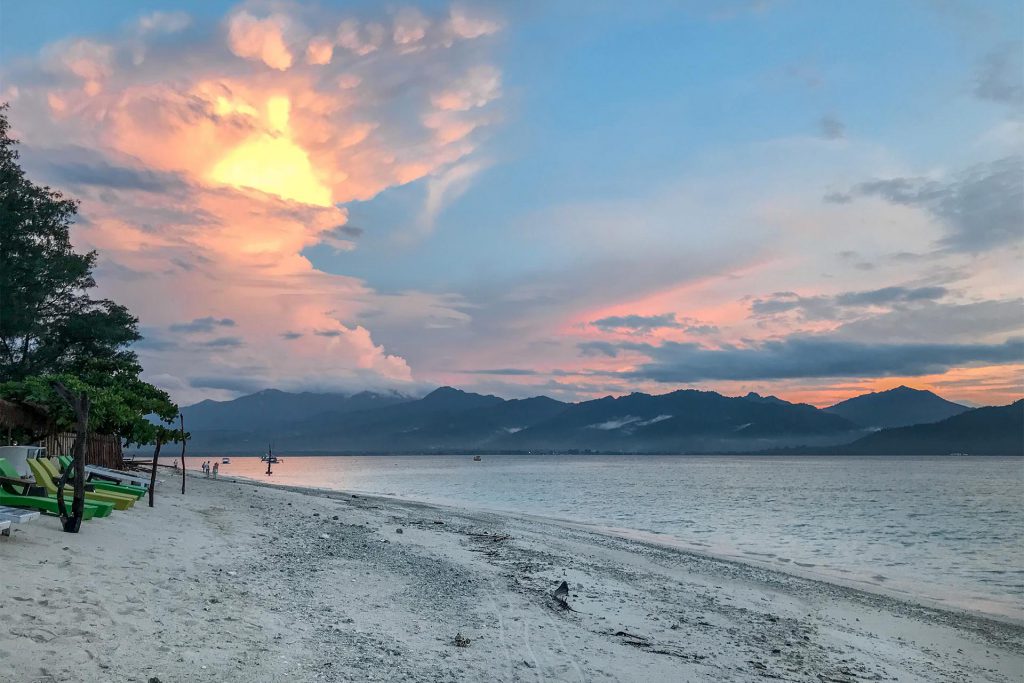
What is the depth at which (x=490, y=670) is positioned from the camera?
8344mm

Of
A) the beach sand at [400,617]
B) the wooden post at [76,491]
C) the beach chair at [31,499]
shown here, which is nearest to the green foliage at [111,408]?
the beach sand at [400,617]

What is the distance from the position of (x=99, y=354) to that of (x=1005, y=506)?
2974 inches

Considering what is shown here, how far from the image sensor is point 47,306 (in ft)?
116

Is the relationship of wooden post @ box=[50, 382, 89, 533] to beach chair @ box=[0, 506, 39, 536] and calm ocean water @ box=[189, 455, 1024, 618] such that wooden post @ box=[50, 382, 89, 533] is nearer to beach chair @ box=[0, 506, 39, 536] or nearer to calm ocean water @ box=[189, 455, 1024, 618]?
beach chair @ box=[0, 506, 39, 536]

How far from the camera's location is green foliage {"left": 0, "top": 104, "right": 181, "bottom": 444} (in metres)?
30.8

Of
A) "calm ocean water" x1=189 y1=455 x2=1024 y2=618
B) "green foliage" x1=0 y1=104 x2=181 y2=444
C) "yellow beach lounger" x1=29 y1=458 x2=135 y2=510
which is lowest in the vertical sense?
"calm ocean water" x1=189 y1=455 x2=1024 y2=618

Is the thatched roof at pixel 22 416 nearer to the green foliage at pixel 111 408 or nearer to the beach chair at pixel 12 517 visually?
the green foliage at pixel 111 408

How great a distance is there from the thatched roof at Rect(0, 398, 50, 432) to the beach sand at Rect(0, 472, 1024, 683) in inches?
291

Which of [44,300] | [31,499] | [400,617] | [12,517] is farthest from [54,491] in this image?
[44,300]

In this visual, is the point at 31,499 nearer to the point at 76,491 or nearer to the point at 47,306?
the point at 76,491

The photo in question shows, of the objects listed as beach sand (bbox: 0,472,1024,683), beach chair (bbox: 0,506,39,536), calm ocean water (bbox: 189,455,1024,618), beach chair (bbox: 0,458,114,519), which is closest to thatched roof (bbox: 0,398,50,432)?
beach sand (bbox: 0,472,1024,683)

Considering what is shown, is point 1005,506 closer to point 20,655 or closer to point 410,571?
point 410,571

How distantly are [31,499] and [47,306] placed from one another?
29283 millimetres

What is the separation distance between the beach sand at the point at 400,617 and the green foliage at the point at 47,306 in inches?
550
